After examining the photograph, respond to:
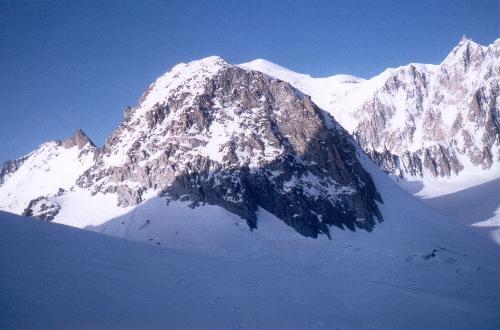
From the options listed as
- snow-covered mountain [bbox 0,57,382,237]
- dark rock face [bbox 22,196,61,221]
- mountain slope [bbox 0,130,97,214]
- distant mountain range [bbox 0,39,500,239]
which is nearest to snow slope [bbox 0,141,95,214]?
mountain slope [bbox 0,130,97,214]

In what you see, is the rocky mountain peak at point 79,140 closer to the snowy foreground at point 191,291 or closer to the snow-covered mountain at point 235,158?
the snow-covered mountain at point 235,158

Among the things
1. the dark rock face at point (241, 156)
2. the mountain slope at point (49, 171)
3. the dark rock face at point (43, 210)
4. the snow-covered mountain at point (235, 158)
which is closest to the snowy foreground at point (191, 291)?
the dark rock face at point (241, 156)

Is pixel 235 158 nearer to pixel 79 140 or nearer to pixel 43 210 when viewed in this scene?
pixel 43 210

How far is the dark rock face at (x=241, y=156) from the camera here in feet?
306

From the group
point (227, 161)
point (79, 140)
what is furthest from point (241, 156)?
point (79, 140)

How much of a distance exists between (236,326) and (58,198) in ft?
313

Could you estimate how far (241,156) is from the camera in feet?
327

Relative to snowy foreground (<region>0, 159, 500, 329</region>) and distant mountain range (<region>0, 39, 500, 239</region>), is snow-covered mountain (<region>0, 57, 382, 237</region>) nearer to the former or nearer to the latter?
distant mountain range (<region>0, 39, 500, 239</region>)

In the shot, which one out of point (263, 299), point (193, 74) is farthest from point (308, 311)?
point (193, 74)

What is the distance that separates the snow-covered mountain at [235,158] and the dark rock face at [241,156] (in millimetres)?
237

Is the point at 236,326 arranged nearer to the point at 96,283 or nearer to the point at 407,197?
the point at 96,283

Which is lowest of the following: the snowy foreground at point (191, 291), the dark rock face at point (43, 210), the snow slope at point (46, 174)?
the snowy foreground at point (191, 291)

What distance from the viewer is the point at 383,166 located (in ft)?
632

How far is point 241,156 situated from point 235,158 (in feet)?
6.11
